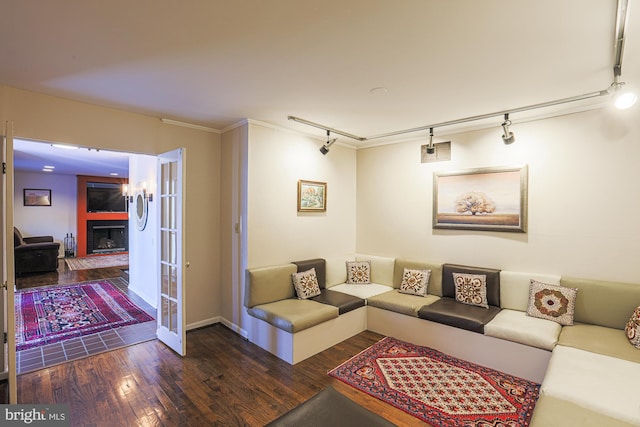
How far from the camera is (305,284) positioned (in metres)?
3.89

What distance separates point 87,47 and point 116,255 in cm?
949

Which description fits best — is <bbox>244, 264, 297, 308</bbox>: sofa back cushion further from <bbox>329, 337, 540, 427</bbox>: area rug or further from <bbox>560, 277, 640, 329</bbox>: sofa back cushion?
<bbox>560, 277, 640, 329</bbox>: sofa back cushion

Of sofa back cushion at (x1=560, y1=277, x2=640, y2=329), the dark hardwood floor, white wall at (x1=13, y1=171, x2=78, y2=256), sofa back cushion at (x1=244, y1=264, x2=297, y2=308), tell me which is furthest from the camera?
white wall at (x1=13, y1=171, x2=78, y2=256)

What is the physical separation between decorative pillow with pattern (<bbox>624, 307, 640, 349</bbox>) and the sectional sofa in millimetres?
58

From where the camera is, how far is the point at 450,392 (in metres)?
2.61

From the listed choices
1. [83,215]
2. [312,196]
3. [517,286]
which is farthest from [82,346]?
[83,215]

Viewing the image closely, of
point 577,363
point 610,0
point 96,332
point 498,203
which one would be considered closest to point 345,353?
point 577,363

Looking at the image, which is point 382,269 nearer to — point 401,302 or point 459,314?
point 401,302

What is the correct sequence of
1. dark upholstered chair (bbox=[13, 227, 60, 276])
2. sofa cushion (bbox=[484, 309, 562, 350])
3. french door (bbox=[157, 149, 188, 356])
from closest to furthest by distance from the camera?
1. sofa cushion (bbox=[484, 309, 562, 350])
2. french door (bbox=[157, 149, 188, 356])
3. dark upholstered chair (bbox=[13, 227, 60, 276])

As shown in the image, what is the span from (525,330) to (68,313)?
5745 millimetres

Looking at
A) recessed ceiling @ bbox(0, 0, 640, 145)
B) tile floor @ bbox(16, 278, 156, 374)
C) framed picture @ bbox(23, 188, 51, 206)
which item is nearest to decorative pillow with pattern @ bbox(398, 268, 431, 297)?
recessed ceiling @ bbox(0, 0, 640, 145)

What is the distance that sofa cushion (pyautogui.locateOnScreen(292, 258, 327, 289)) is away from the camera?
4059 mm

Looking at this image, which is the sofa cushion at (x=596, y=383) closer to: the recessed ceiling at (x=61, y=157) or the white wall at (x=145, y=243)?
the white wall at (x=145, y=243)

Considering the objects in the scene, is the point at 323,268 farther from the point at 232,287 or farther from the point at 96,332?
the point at 96,332
